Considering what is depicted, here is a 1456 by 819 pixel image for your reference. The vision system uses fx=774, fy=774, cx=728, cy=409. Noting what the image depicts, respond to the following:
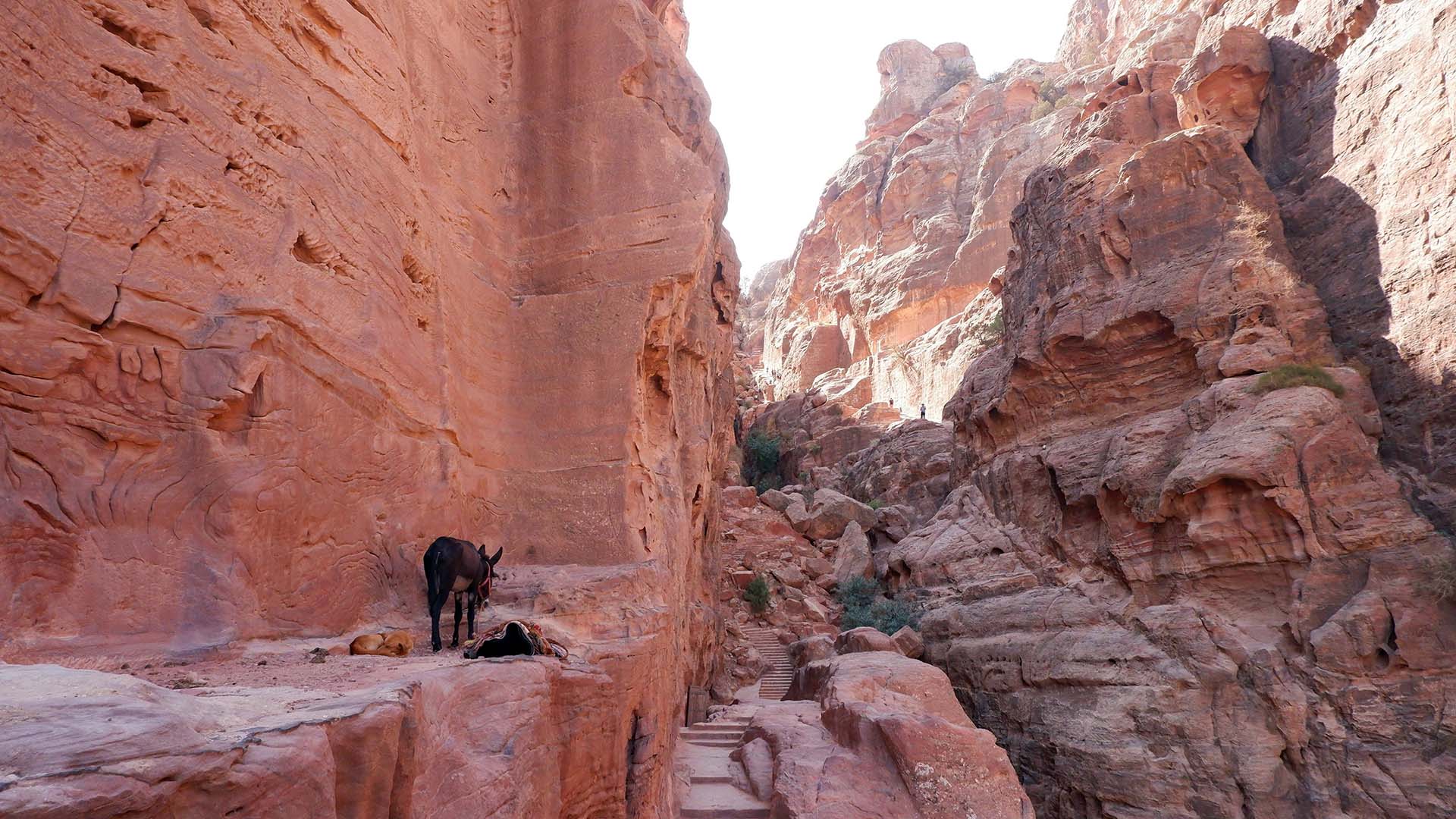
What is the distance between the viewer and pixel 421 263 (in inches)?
313

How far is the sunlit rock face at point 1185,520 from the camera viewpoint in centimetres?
1292

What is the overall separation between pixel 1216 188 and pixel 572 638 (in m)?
18.9

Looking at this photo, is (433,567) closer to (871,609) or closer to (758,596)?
(871,609)

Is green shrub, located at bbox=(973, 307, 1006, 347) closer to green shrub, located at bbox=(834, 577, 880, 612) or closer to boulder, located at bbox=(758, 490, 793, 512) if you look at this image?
boulder, located at bbox=(758, 490, 793, 512)

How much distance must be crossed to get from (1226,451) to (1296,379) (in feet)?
7.34

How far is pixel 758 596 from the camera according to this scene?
2581 centimetres

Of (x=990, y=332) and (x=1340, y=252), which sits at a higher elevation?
(x=990, y=332)

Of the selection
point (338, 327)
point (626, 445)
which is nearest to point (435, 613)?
point (338, 327)

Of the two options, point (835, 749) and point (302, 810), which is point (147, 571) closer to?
point (302, 810)

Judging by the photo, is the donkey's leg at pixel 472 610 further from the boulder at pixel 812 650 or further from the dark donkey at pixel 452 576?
the boulder at pixel 812 650

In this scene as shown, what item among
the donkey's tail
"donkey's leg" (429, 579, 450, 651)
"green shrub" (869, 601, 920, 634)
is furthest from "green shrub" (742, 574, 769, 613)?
the donkey's tail

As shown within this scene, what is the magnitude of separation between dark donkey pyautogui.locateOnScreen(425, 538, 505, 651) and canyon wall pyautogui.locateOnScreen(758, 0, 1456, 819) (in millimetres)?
12546

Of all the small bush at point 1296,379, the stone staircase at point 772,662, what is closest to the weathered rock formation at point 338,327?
the stone staircase at point 772,662

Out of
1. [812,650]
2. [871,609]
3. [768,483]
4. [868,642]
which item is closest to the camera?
[868,642]
